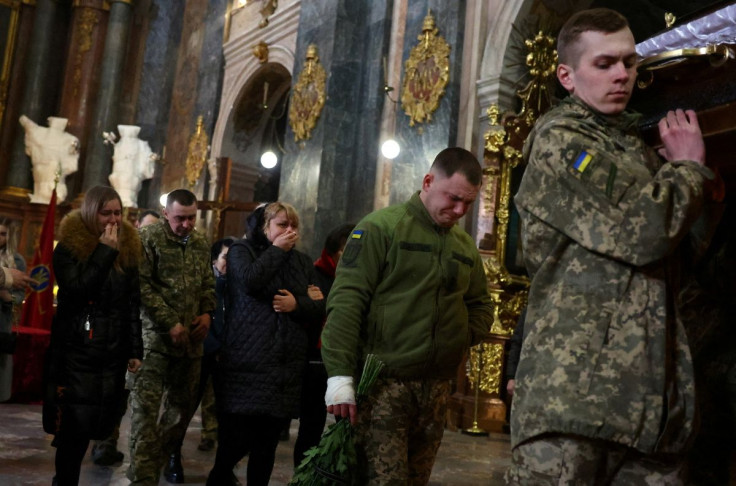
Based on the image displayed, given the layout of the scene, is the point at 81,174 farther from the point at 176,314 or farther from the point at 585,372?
the point at 585,372

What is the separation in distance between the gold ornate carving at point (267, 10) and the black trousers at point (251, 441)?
10885mm

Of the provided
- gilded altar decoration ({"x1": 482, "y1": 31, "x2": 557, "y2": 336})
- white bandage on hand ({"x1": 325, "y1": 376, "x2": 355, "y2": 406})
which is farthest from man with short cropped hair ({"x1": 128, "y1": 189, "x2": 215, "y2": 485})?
gilded altar decoration ({"x1": 482, "y1": 31, "x2": 557, "y2": 336})

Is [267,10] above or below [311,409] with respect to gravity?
above

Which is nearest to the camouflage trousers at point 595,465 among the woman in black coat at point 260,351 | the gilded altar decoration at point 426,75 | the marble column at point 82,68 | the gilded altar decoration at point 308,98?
the woman in black coat at point 260,351

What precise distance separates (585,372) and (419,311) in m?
0.93

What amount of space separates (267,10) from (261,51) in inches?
31.4

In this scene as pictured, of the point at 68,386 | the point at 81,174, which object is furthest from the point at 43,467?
the point at 81,174

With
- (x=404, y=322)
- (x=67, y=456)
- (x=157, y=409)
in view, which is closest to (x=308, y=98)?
(x=157, y=409)

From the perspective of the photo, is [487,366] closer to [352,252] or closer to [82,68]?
[352,252]

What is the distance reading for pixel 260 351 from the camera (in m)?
3.31

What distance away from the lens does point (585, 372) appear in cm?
150

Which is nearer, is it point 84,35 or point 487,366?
point 487,366

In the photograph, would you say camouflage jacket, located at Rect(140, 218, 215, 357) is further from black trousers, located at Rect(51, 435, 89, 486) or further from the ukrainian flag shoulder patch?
the ukrainian flag shoulder patch

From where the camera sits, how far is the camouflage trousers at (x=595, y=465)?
1488 mm
